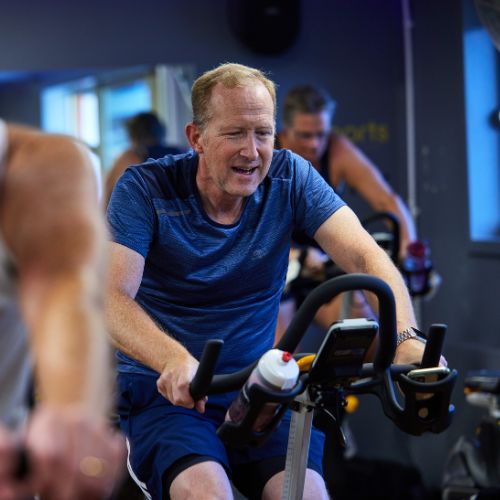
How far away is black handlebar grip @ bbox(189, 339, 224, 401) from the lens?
1942 mm

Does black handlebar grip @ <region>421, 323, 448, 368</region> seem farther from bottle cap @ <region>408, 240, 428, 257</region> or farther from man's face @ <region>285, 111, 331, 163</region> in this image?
man's face @ <region>285, 111, 331, 163</region>

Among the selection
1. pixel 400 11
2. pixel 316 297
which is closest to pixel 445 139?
pixel 400 11

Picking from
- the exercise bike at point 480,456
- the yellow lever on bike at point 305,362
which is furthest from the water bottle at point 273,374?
the exercise bike at point 480,456

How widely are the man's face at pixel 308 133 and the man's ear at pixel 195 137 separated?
6.59 ft

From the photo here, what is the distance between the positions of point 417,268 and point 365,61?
2.24m

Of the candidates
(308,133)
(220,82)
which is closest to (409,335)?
(220,82)

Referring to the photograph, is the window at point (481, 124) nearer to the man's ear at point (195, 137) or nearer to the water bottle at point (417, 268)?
the water bottle at point (417, 268)

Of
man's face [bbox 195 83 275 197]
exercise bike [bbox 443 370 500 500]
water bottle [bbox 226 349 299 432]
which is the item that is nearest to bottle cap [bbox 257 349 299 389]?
water bottle [bbox 226 349 299 432]

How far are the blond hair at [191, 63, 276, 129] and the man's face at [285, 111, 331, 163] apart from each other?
204 cm

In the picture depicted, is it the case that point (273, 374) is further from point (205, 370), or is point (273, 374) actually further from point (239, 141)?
point (239, 141)

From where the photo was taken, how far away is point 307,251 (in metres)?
4.88

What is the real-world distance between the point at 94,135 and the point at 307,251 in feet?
8.24

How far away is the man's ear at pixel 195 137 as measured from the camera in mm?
3008

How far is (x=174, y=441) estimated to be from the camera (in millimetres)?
2605
